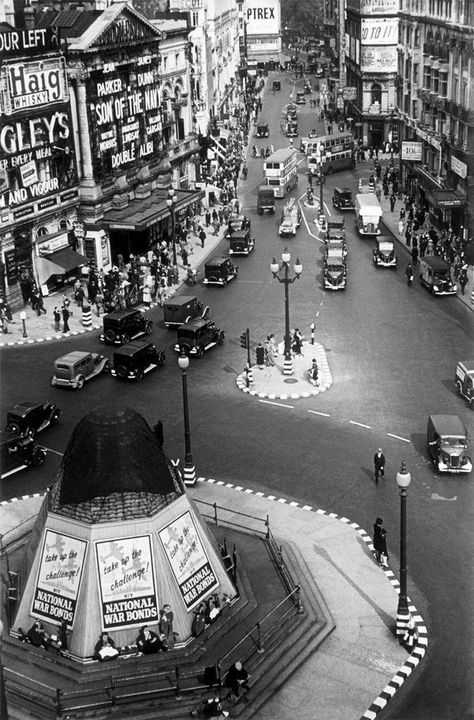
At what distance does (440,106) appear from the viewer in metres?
77.1

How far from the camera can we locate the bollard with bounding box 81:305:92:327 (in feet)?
183

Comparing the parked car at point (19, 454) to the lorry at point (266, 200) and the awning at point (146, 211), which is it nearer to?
the awning at point (146, 211)

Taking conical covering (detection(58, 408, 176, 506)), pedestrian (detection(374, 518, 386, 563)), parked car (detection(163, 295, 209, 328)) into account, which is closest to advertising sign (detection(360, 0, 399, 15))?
parked car (detection(163, 295, 209, 328))

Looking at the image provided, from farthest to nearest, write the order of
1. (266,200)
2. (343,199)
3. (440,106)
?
(343,199)
(266,200)
(440,106)

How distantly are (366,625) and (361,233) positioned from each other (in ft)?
171

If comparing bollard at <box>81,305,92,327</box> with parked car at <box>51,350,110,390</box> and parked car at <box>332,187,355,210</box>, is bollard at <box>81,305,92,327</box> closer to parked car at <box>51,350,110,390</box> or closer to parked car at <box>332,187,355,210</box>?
parked car at <box>51,350,110,390</box>

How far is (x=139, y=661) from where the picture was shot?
25812 mm

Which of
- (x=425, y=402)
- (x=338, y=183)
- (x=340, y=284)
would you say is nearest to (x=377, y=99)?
(x=338, y=183)

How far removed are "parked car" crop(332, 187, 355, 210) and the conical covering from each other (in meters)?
61.0

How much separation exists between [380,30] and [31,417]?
81471 millimetres

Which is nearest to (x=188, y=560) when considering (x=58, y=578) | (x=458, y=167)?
(x=58, y=578)

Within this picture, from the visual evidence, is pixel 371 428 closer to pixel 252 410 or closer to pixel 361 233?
pixel 252 410

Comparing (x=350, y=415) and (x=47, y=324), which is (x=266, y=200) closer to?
(x=47, y=324)

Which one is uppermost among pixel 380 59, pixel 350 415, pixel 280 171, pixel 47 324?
pixel 380 59
